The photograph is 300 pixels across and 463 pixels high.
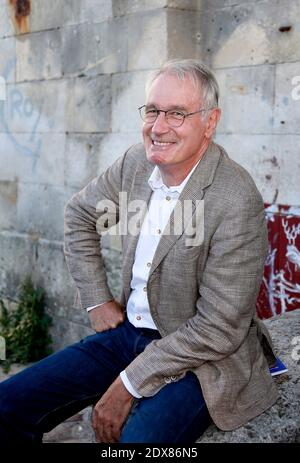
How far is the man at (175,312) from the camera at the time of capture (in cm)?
247

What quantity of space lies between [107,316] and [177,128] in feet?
2.84

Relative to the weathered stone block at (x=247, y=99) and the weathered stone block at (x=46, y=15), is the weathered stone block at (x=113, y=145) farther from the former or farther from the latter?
the weathered stone block at (x=46, y=15)

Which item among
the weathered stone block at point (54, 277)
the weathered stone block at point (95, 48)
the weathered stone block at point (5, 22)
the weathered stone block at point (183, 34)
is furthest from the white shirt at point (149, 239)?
the weathered stone block at point (5, 22)

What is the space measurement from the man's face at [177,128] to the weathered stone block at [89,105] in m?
2.63

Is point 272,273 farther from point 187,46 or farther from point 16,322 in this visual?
point 16,322

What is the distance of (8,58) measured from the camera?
6.19 meters

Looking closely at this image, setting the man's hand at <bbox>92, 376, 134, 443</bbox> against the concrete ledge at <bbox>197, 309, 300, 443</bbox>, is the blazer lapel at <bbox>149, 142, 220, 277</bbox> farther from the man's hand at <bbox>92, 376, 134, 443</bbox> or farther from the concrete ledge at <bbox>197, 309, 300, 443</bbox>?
the concrete ledge at <bbox>197, 309, 300, 443</bbox>

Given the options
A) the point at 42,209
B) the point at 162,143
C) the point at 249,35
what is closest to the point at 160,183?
the point at 162,143

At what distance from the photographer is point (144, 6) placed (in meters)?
4.80

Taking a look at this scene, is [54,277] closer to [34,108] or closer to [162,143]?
[34,108]

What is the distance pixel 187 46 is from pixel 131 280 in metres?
2.37

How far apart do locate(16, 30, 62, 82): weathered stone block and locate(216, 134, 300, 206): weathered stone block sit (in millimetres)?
1905

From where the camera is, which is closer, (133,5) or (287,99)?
(287,99)

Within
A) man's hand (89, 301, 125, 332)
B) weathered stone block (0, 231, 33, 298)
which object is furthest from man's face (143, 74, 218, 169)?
weathered stone block (0, 231, 33, 298)
